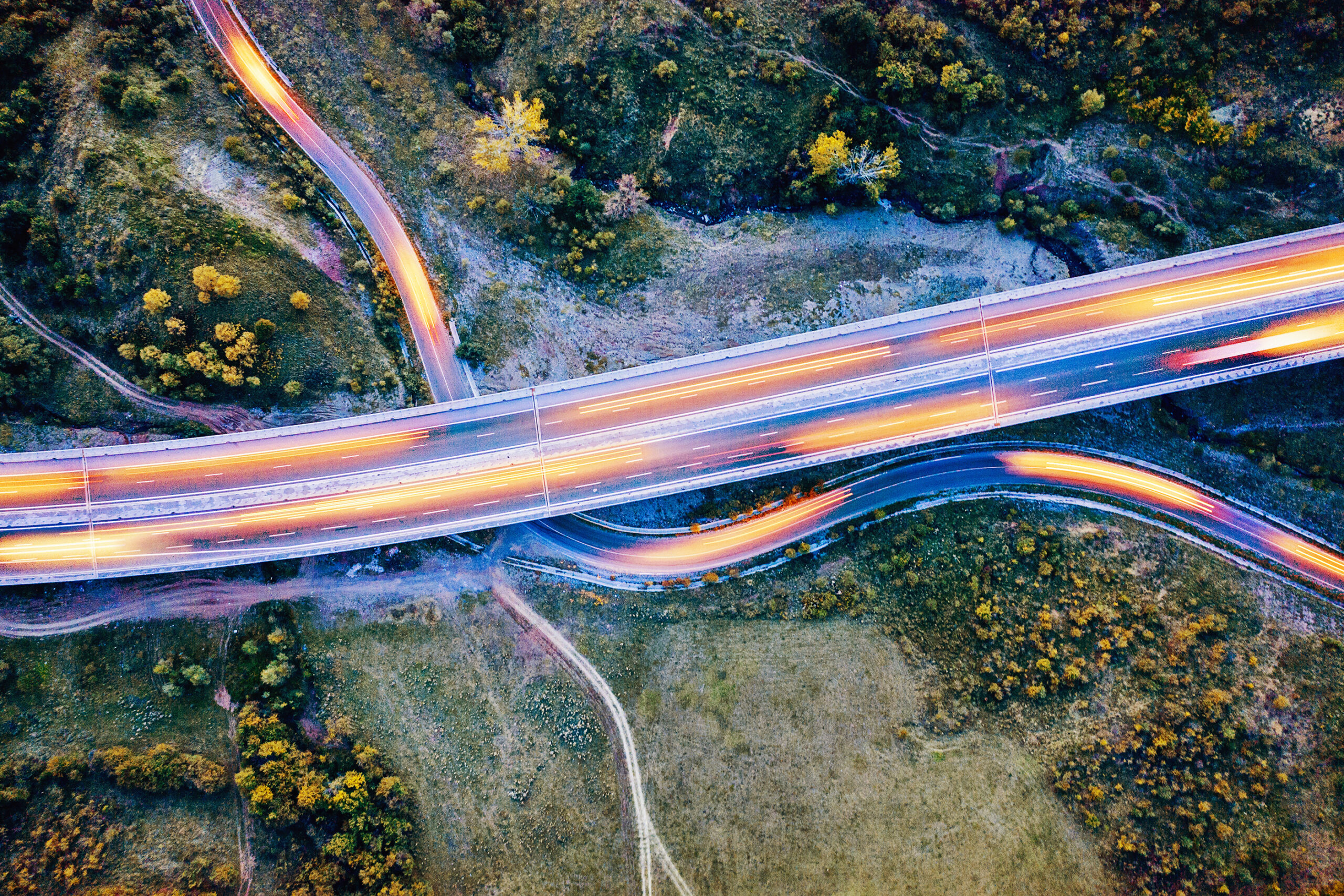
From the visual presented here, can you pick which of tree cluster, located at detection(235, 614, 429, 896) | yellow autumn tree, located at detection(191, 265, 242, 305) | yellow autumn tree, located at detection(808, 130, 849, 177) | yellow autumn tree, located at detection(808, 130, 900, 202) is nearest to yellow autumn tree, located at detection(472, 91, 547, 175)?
yellow autumn tree, located at detection(191, 265, 242, 305)

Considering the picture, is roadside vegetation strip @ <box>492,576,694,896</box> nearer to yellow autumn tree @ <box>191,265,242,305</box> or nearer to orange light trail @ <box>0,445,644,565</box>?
orange light trail @ <box>0,445,644,565</box>

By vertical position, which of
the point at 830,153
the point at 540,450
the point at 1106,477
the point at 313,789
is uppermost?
the point at 830,153

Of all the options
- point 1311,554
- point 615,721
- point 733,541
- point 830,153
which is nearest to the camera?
point 830,153

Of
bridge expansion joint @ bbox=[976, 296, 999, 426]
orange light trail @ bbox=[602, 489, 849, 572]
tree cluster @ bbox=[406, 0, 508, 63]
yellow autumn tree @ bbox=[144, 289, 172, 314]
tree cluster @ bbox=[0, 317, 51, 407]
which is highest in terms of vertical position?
tree cluster @ bbox=[406, 0, 508, 63]

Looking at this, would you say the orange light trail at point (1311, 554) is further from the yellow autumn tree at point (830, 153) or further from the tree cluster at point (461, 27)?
the tree cluster at point (461, 27)

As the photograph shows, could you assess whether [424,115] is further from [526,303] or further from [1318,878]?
[1318,878]

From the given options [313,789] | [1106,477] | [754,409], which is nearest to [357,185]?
[754,409]

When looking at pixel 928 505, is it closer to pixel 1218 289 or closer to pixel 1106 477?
pixel 1106 477
